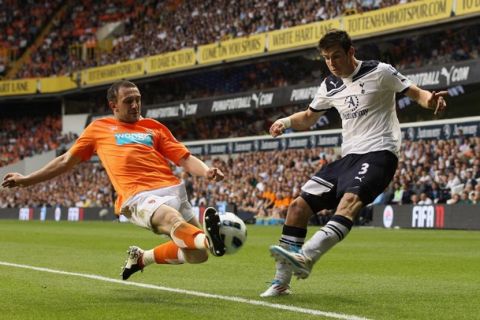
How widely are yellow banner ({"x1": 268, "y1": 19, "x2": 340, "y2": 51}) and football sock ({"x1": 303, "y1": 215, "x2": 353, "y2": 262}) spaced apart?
31.0 metres

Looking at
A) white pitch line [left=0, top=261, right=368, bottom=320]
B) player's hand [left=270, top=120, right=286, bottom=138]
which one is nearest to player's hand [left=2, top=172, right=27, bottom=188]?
white pitch line [left=0, top=261, right=368, bottom=320]

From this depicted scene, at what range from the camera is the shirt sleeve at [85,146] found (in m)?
8.32

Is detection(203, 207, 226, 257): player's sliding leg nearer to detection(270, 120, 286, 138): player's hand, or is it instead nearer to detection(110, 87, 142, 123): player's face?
detection(270, 120, 286, 138): player's hand

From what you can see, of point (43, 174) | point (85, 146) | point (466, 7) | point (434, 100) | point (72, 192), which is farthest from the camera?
point (72, 192)

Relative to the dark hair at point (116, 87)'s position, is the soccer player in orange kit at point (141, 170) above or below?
below

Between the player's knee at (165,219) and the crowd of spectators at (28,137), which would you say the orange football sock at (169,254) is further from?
the crowd of spectators at (28,137)

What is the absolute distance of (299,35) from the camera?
40.3 meters

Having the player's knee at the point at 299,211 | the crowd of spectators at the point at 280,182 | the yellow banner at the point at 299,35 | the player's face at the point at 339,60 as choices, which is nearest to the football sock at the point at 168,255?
the player's knee at the point at 299,211

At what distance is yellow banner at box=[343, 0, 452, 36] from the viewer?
108ft

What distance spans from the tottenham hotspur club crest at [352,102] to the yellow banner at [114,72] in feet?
142

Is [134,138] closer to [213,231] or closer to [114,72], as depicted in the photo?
[213,231]

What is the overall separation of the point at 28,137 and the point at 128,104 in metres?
54.8

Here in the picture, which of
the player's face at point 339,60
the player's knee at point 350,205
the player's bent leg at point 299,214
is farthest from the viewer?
the player's bent leg at point 299,214

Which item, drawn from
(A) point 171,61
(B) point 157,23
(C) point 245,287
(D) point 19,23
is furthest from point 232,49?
(C) point 245,287
